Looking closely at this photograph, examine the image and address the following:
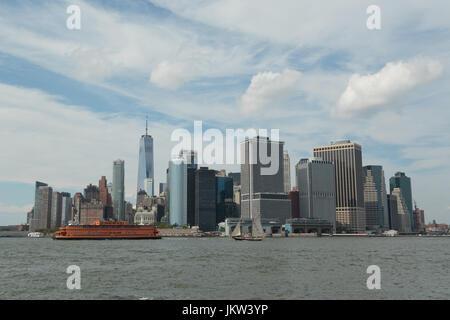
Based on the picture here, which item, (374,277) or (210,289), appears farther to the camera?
(374,277)

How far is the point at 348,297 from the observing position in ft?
156
